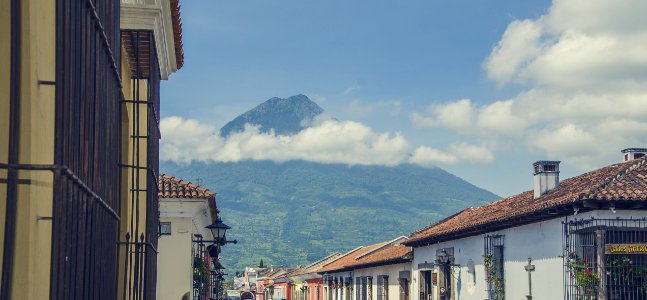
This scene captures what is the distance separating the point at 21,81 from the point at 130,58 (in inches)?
278

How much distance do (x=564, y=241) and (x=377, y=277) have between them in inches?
790

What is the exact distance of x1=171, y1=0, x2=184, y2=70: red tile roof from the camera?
12.4 metres

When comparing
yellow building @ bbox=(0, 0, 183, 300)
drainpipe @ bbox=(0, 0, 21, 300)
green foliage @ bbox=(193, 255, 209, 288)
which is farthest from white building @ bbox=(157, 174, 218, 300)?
drainpipe @ bbox=(0, 0, 21, 300)

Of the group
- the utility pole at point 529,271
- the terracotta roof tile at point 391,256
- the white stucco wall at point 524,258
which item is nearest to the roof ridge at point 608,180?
the white stucco wall at point 524,258

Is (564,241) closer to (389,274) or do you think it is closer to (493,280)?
(493,280)

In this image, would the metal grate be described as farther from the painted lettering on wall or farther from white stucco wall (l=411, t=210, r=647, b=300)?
white stucco wall (l=411, t=210, r=647, b=300)

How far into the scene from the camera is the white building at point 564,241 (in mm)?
17094

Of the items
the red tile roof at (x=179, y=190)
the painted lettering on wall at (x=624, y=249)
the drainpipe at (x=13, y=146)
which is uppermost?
the red tile roof at (x=179, y=190)

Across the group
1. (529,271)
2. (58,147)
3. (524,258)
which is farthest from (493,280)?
(58,147)

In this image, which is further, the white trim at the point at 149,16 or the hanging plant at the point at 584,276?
the hanging plant at the point at 584,276

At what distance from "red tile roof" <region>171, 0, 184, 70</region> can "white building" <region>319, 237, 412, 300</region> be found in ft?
61.4

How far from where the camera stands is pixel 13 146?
5.08 m

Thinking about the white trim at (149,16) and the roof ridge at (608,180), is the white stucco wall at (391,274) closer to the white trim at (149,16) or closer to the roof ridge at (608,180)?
the roof ridge at (608,180)

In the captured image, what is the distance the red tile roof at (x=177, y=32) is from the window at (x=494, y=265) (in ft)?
35.3
